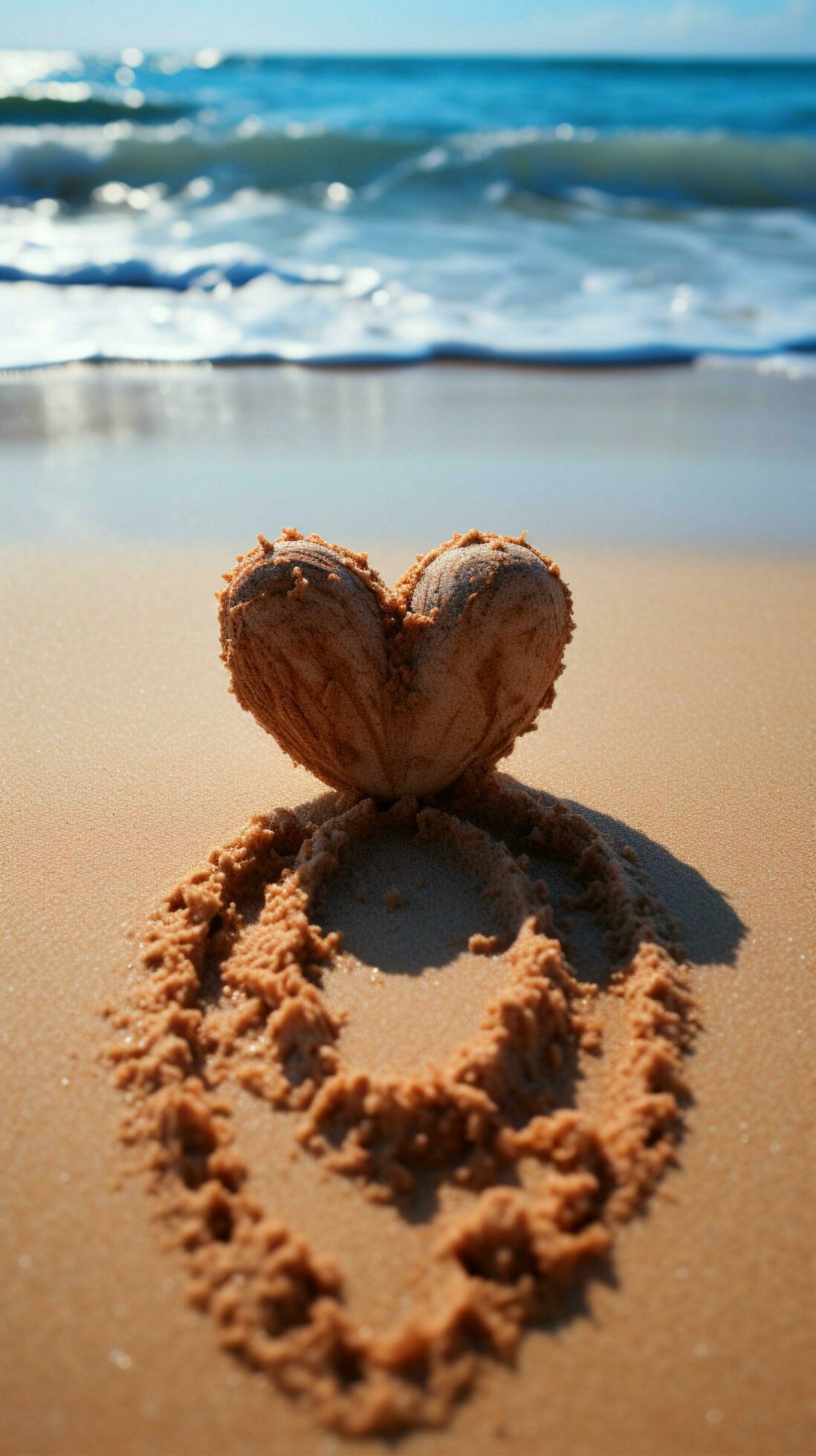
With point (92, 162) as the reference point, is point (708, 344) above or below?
below

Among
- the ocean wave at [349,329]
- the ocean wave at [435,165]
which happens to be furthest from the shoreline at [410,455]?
the ocean wave at [435,165]

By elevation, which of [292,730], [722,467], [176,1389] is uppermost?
[722,467]

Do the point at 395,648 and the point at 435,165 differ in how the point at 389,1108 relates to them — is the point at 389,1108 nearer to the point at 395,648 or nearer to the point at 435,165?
the point at 395,648

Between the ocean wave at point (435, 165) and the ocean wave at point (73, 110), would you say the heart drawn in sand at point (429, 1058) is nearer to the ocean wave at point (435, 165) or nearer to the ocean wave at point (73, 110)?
the ocean wave at point (435, 165)

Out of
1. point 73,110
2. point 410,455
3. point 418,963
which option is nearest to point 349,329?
point 410,455

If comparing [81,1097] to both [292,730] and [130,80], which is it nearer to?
[292,730]

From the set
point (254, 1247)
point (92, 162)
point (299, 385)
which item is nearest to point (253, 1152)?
point (254, 1247)

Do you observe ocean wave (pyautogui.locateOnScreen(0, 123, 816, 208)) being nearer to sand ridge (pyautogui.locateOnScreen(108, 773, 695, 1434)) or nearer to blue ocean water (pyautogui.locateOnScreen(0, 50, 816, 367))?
blue ocean water (pyautogui.locateOnScreen(0, 50, 816, 367))
